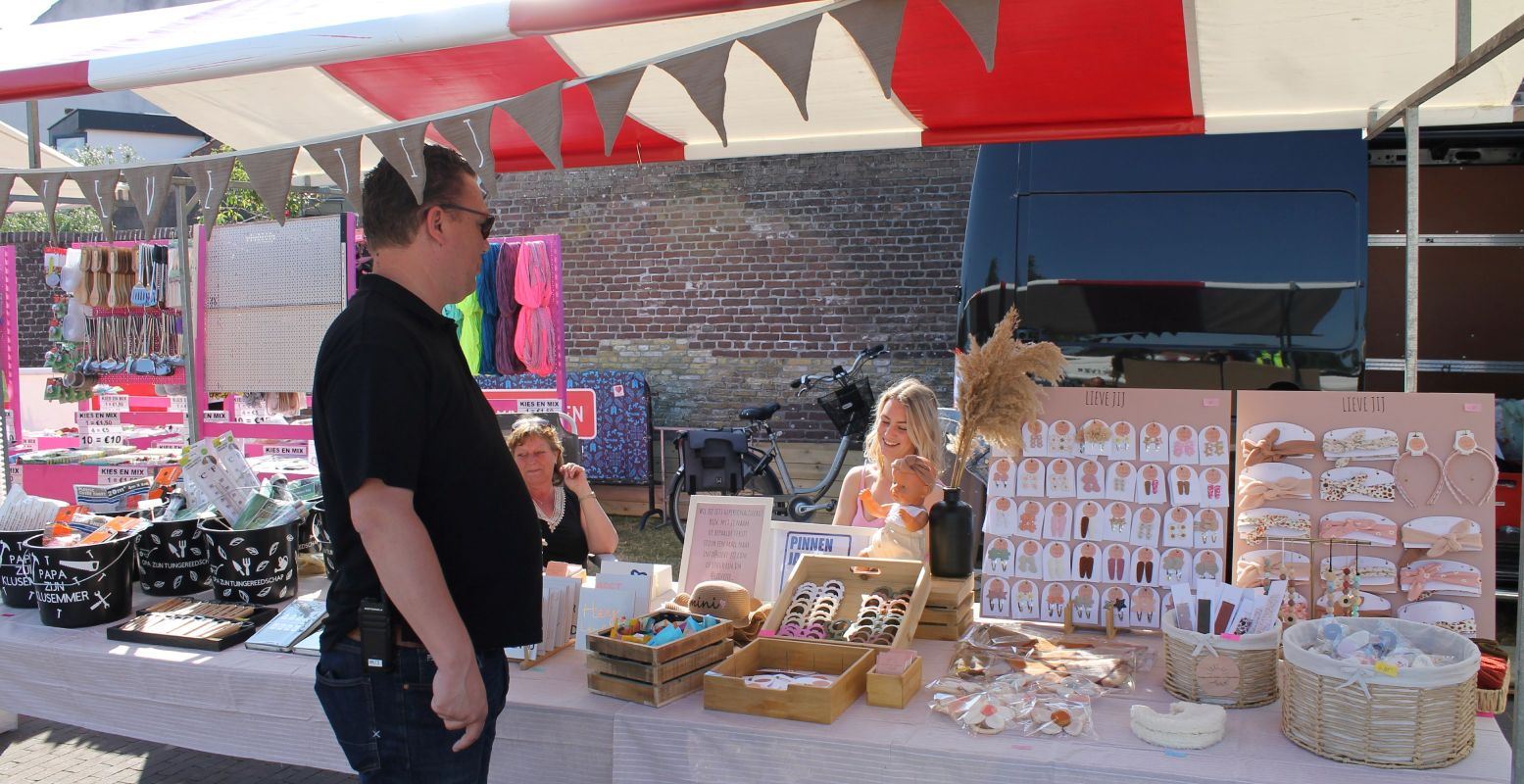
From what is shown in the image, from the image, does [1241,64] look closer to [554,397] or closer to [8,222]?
[554,397]

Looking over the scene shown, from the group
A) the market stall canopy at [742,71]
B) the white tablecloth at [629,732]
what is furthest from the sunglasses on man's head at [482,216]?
the white tablecloth at [629,732]

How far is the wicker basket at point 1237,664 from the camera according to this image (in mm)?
1919

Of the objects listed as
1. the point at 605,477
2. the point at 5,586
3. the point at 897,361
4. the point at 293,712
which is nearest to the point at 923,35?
the point at 293,712

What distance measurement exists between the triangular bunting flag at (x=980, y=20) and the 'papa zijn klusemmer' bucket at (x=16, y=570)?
2648 mm

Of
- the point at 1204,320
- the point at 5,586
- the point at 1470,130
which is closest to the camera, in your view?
the point at 5,586

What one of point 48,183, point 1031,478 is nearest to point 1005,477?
point 1031,478

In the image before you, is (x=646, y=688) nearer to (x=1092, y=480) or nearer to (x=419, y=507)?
(x=419, y=507)

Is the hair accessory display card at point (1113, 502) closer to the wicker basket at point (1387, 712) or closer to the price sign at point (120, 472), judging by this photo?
the wicker basket at point (1387, 712)

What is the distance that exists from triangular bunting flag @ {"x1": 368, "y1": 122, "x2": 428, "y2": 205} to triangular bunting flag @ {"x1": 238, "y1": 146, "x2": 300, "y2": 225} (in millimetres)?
563

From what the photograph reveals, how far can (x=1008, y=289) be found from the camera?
13.1 ft

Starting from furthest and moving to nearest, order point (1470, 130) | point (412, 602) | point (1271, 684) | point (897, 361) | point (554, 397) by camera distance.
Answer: point (897, 361) → point (554, 397) → point (1470, 130) → point (1271, 684) → point (412, 602)

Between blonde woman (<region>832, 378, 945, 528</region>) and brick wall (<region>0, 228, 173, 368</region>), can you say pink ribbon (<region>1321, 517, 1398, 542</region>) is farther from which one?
brick wall (<region>0, 228, 173, 368</region>)

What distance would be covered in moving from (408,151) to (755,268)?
622 cm

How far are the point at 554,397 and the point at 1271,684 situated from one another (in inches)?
150
